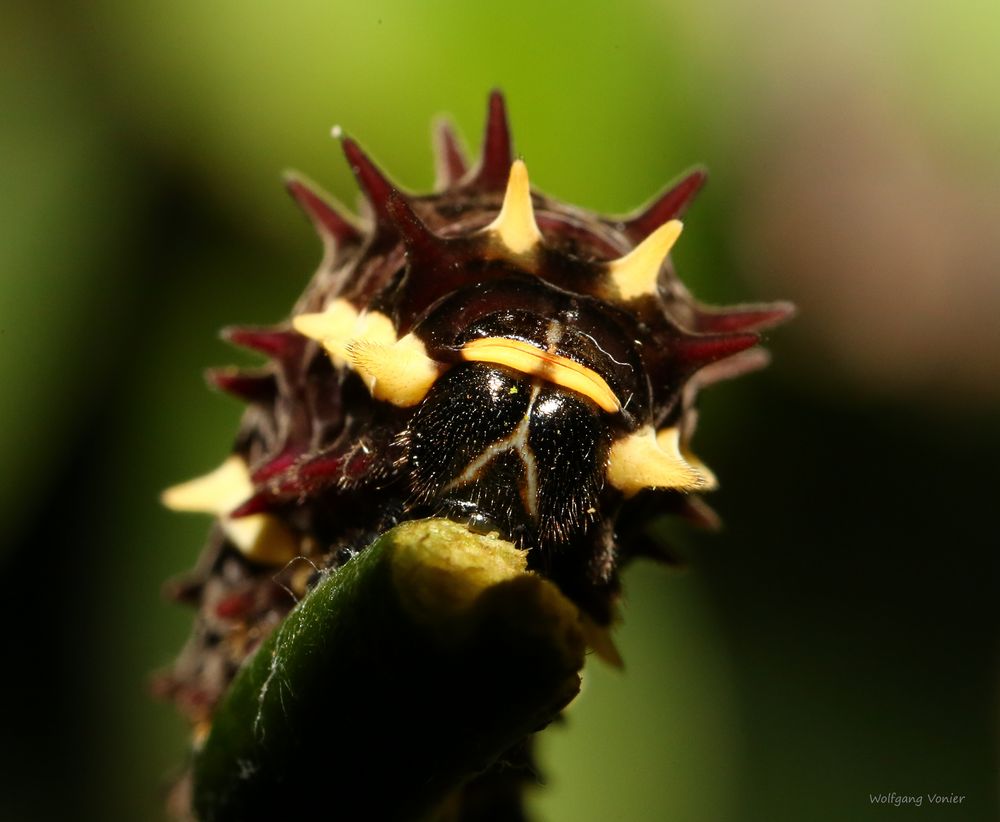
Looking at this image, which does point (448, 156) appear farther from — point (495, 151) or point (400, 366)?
point (400, 366)

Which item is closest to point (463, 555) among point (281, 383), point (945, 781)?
point (281, 383)

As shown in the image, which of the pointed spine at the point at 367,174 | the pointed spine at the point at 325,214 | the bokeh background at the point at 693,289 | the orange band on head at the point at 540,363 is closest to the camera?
the orange band on head at the point at 540,363

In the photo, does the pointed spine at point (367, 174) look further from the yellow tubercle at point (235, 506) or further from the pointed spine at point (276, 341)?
the yellow tubercle at point (235, 506)

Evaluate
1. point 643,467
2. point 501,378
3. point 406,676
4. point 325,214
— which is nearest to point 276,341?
point 325,214

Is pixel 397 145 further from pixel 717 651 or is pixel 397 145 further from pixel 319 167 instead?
pixel 717 651

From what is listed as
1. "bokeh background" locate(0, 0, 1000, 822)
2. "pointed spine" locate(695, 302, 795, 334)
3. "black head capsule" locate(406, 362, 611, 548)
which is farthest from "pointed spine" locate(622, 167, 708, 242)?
"bokeh background" locate(0, 0, 1000, 822)

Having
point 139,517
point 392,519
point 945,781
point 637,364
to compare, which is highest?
point 637,364

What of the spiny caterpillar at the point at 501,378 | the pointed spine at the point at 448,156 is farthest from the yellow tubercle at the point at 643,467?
the pointed spine at the point at 448,156
